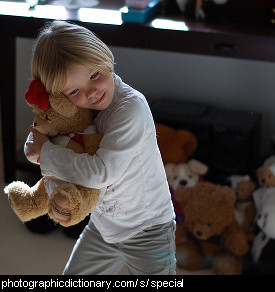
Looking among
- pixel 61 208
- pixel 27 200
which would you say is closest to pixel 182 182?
pixel 27 200

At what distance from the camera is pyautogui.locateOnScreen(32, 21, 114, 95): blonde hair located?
120 cm

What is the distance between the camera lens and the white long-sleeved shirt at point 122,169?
122 cm

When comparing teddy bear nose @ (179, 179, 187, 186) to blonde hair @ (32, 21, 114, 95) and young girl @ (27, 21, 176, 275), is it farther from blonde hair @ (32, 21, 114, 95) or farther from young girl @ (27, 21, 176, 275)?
blonde hair @ (32, 21, 114, 95)

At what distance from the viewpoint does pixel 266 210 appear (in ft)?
6.66

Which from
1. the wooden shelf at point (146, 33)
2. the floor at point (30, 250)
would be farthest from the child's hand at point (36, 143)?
the wooden shelf at point (146, 33)

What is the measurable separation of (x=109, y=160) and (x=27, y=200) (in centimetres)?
27

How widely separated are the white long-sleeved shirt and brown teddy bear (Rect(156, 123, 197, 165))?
86 cm

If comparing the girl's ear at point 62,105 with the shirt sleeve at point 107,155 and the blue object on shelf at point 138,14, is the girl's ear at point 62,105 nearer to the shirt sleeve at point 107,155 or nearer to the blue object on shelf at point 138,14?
the shirt sleeve at point 107,155

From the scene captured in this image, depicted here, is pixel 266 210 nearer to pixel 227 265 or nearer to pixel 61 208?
pixel 227 265

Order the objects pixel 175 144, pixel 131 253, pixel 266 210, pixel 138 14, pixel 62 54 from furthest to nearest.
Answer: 1. pixel 175 144
2. pixel 138 14
3. pixel 266 210
4. pixel 131 253
5. pixel 62 54

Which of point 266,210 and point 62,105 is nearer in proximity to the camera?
point 62,105

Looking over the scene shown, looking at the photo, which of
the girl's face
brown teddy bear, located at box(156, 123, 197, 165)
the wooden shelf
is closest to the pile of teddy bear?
brown teddy bear, located at box(156, 123, 197, 165)

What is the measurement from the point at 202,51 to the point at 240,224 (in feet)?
2.17

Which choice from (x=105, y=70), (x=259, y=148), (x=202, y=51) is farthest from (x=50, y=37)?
(x=259, y=148)
